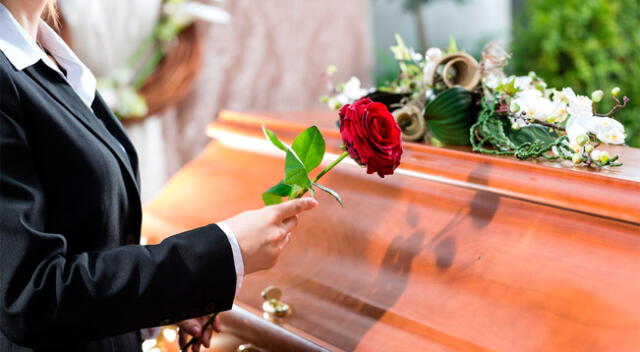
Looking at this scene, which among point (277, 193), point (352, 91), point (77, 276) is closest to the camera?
point (77, 276)

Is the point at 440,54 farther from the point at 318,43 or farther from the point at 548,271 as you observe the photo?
the point at 318,43

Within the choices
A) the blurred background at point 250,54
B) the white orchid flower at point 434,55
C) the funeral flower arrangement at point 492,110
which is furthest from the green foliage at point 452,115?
the blurred background at point 250,54

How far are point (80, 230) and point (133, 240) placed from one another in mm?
157

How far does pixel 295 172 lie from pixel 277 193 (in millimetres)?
75

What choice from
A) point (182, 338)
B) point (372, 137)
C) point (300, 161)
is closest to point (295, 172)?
point (300, 161)

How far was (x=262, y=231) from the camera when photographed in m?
0.94

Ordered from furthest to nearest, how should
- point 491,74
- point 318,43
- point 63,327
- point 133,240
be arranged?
1. point 318,43
2. point 491,74
3. point 133,240
4. point 63,327

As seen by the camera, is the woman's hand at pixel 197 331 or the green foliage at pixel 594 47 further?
the green foliage at pixel 594 47

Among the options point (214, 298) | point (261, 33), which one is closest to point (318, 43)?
point (261, 33)

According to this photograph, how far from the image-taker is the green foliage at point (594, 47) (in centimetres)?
481

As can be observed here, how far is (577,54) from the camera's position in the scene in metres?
4.84

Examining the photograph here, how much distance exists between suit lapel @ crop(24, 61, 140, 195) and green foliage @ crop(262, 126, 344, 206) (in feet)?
0.76

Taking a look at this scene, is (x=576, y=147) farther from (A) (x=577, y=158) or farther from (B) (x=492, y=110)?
(B) (x=492, y=110)

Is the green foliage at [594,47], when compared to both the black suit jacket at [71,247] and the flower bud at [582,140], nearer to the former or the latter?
the flower bud at [582,140]
